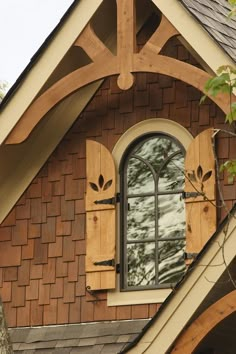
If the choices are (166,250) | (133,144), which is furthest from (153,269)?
(133,144)

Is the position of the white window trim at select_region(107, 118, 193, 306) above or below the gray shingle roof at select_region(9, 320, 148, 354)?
above

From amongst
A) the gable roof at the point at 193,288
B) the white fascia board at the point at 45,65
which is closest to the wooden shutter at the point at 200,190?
the gable roof at the point at 193,288

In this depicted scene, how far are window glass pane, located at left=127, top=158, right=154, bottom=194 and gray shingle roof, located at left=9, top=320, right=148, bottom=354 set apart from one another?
1282mm

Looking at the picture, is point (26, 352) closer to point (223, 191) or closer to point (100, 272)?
point (100, 272)

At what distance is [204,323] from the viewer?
43.7ft

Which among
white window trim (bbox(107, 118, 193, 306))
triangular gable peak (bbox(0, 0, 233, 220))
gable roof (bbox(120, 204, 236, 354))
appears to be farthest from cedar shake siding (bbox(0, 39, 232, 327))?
gable roof (bbox(120, 204, 236, 354))

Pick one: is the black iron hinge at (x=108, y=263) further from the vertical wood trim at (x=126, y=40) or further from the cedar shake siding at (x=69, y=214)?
the vertical wood trim at (x=126, y=40)

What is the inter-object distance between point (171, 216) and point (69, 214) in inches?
43.8

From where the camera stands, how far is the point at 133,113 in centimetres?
1516

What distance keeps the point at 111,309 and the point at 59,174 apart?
1548 millimetres

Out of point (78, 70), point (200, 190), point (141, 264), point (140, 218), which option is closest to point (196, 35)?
point (78, 70)

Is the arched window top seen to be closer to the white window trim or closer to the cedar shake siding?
the white window trim

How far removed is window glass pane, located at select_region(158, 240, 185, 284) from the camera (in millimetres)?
14562

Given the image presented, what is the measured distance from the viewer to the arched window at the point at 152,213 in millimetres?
14648
